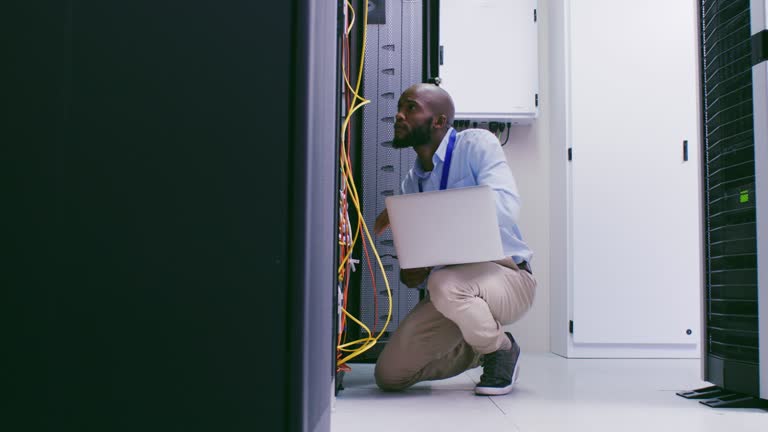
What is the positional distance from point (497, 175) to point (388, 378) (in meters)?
0.72

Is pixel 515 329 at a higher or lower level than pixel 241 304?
lower

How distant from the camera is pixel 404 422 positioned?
5.29ft

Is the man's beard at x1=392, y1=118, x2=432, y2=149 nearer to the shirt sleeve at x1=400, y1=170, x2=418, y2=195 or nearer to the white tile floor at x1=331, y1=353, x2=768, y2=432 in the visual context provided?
the shirt sleeve at x1=400, y1=170, x2=418, y2=195

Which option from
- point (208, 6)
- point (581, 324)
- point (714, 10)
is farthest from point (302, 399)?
point (581, 324)

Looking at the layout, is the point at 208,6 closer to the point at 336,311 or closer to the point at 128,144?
the point at 128,144

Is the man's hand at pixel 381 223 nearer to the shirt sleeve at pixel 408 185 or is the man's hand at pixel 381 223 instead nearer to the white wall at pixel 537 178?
the shirt sleeve at pixel 408 185

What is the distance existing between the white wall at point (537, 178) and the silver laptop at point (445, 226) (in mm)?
1867

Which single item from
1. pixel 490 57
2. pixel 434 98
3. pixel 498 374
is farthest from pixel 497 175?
pixel 490 57

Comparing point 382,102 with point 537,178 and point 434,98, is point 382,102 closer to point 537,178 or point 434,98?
point 434,98

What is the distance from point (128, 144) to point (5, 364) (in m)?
0.20

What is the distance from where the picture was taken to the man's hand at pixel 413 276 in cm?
226

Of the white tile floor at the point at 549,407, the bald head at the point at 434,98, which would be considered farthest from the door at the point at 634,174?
the bald head at the point at 434,98

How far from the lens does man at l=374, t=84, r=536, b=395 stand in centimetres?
215

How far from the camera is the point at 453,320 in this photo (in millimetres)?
2150
